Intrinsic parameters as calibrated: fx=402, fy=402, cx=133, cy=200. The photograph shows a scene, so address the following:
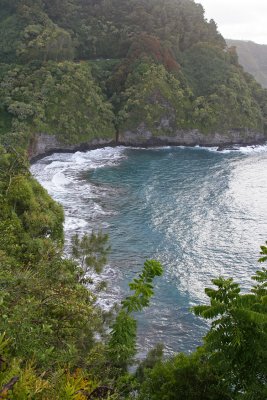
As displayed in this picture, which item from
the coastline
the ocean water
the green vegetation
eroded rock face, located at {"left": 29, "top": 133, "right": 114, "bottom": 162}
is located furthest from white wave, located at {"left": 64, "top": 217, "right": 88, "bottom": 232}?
eroded rock face, located at {"left": 29, "top": 133, "right": 114, "bottom": 162}

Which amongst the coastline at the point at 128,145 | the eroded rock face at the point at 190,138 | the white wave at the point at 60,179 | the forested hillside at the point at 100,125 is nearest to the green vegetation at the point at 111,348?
the forested hillside at the point at 100,125

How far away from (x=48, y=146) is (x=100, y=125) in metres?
15.2

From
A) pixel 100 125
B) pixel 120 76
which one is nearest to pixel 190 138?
pixel 100 125

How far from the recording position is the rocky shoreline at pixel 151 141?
284 feet

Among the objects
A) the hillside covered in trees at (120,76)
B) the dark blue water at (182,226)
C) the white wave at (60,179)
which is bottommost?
the dark blue water at (182,226)

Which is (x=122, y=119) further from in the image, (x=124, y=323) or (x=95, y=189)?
(x=124, y=323)

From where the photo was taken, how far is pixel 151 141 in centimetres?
9994

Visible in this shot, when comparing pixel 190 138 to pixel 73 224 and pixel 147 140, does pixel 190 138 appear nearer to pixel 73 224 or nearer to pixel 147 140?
pixel 147 140

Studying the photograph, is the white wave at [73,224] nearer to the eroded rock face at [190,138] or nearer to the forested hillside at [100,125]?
the forested hillside at [100,125]

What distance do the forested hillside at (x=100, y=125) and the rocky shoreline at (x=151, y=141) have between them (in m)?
0.82

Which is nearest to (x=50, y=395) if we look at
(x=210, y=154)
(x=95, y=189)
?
(x=95, y=189)

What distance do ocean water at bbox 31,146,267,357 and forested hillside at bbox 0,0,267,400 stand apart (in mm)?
3202

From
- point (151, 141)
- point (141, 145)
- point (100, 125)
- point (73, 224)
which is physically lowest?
point (73, 224)

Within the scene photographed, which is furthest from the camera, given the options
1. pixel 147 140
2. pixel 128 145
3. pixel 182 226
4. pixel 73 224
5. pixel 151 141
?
pixel 151 141
